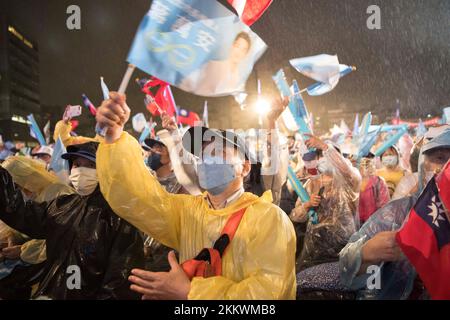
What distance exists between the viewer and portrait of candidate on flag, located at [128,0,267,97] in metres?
2.00

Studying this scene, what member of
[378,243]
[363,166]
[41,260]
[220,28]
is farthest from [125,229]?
[363,166]

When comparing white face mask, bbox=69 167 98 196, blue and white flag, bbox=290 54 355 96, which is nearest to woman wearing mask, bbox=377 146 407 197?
blue and white flag, bbox=290 54 355 96

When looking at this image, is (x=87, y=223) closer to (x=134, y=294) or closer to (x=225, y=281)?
(x=134, y=294)

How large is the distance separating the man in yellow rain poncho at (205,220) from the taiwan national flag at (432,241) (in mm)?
553

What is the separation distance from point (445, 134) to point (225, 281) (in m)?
1.64

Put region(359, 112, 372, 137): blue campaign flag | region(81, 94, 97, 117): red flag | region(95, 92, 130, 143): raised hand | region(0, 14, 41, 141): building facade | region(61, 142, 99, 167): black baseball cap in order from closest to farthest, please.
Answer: region(95, 92, 130, 143): raised hand < region(61, 142, 99, 167): black baseball cap < region(359, 112, 372, 137): blue campaign flag < region(0, 14, 41, 141): building facade < region(81, 94, 97, 117): red flag

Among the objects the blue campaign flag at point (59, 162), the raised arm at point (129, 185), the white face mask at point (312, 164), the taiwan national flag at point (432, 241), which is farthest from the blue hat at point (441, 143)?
the blue campaign flag at point (59, 162)

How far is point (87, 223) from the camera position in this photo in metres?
2.60

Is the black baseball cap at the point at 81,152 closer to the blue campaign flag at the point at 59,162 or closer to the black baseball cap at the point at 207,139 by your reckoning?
the black baseball cap at the point at 207,139

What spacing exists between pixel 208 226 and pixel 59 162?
2.81 m

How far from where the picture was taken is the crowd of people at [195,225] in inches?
68.8

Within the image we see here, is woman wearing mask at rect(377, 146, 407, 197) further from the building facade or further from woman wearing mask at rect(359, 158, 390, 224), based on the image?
the building facade

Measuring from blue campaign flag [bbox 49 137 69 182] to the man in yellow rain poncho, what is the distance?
7.43 ft

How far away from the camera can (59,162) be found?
4137mm
